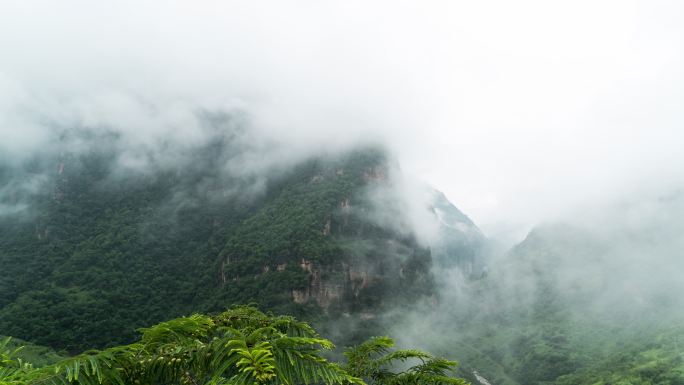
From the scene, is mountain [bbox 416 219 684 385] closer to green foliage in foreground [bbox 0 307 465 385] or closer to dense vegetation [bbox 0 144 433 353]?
dense vegetation [bbox 0 144 433 353]

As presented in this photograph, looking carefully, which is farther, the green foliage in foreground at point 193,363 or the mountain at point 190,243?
the mountain at point 190,243

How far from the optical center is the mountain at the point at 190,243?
317ft

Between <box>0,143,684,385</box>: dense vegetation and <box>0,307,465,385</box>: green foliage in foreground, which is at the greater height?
<box>0,143,684,385</box>: dense vegetation

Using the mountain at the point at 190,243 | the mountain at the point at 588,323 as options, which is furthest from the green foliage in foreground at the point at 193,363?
the mountain at the point at 588,323

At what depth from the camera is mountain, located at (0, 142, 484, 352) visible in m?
96.8

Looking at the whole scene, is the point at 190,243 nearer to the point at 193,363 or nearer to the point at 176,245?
the point at 176,245

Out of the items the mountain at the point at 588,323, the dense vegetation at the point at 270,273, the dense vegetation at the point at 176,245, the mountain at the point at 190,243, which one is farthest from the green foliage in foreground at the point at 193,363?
the mountain at the point at 588,323

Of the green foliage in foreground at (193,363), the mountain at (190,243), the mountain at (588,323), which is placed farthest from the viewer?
the mountain at (588,323)

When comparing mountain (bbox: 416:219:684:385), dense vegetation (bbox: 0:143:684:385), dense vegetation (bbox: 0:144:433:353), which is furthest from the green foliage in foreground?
mountain (bbox: 416:219:684:385)

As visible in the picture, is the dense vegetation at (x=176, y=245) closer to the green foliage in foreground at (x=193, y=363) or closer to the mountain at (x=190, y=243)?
the mountain at (x=190, y=243)

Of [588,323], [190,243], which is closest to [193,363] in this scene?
[190,243]

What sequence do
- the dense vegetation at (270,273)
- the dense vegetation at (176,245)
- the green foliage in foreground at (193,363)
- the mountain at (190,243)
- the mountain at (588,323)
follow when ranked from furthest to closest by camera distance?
the mountain at (588,323), the mountain at (190,243), the dense vegetation at (270,273), the dense vegetation at (176,245), the green foliage in foreground at (193,363)

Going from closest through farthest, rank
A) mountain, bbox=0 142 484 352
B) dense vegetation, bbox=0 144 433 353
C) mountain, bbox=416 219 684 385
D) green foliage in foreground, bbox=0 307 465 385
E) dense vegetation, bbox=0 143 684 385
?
1. green foliage in foreground, bbox=0 307 465 385
2. dense vegetation, bbox=0 144 433 353
3. dense vegetation, bbox=0 143 684 385
4. mountain, bbox=0 142 484 352
5. mountain, bbox=416 219 684 385

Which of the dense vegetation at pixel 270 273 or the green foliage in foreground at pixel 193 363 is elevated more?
the dense vegetation at pixel 270 273
